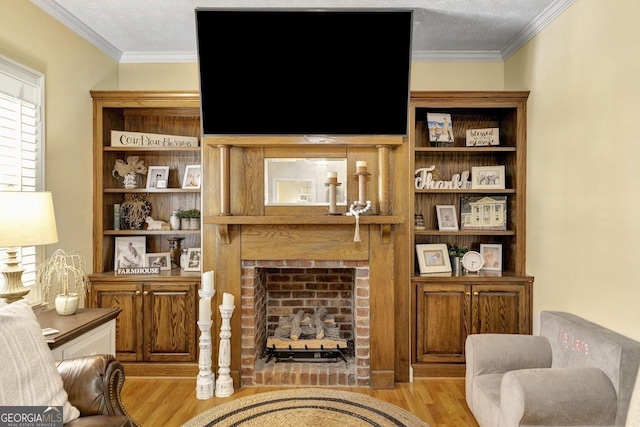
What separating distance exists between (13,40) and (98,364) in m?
2.09

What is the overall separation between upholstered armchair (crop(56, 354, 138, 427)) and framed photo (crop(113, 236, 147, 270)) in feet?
6.01

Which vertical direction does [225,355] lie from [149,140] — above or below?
below

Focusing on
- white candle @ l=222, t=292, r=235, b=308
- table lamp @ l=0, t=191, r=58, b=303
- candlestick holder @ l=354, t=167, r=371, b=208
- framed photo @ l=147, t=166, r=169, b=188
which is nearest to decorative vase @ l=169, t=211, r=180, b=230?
framed photo @ l=147, t=166, r=169, b=188

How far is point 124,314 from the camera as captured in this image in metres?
3.37

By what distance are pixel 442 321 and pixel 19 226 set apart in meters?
2.91

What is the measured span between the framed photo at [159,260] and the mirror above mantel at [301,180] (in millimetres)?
1171

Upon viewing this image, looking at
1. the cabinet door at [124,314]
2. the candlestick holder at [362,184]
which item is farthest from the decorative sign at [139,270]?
the candlestick holder at [362,184]

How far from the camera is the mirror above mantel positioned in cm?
324

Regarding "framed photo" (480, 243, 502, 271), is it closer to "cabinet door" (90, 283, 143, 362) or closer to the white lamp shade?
"cabinet door" (90, 283, 143, 362)

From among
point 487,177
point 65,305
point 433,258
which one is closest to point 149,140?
point 65,305

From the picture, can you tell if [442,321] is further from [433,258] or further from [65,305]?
[65,305]

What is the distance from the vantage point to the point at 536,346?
98.3 inches

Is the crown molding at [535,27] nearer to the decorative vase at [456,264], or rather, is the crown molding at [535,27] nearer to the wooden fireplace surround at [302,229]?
Result: the wooden fireplace surround at [302,229]

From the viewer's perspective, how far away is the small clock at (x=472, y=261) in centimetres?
352
